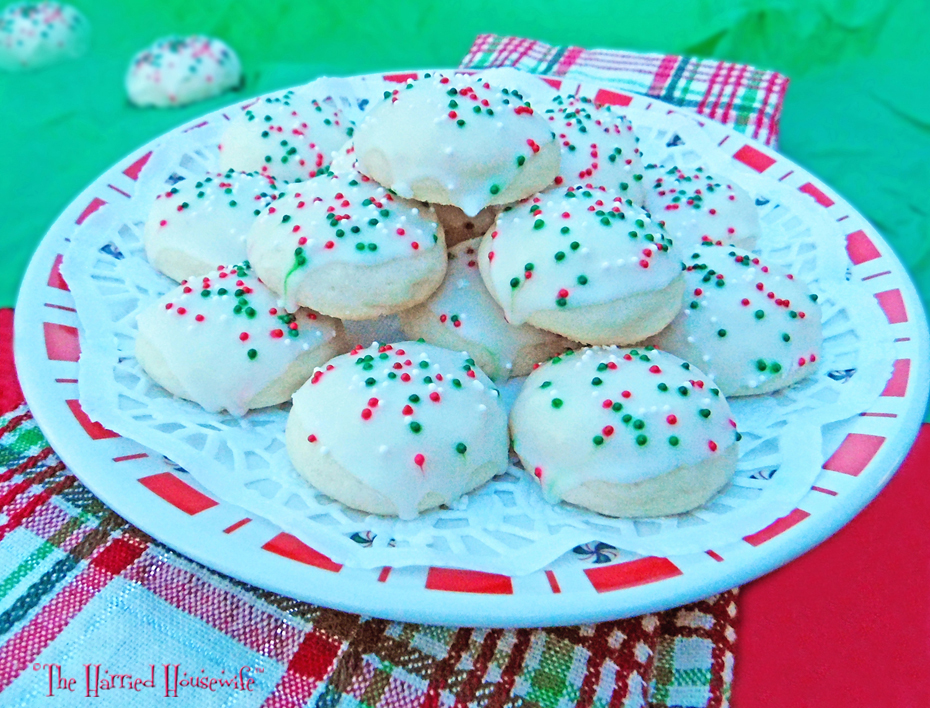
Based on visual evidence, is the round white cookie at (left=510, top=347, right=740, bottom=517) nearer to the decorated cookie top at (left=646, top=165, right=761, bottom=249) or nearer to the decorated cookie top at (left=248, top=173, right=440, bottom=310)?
the decorated cookie top at (left=248, top=173, right=440, bottom=310)

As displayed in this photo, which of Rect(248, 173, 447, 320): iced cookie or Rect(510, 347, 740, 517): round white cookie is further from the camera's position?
Rect(248, 173, 447, 320): iced cookie

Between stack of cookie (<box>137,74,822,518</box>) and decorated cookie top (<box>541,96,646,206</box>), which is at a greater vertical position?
decorated cookie top (<box>541,96,646,206</box>)

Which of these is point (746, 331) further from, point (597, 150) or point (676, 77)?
point (676, 77)

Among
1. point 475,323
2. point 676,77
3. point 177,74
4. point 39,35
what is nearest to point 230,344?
point 475,323

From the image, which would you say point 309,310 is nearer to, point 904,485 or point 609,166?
point 609,166

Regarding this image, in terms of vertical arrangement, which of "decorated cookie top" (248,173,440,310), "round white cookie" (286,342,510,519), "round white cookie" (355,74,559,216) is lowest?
"round white cookie" (286,342,510,519)

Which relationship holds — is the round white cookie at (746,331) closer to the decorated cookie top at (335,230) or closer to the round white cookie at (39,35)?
the decorated cookie top at (335,230)


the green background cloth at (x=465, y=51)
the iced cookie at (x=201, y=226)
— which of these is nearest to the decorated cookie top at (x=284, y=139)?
the iced cookie at (x=201, y=226)

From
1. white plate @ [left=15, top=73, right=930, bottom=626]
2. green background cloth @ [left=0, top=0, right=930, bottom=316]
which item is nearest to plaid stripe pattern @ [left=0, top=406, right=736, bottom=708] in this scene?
white plate @ [left=15, top=73, right=930, bottom=626]
